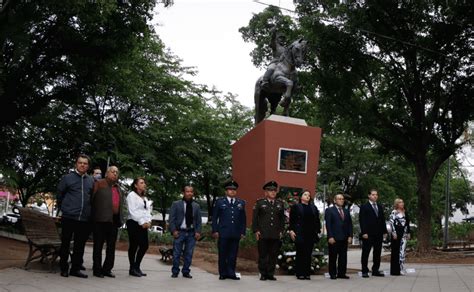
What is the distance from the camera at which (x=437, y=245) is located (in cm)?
2798

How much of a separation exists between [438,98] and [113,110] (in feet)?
45.9

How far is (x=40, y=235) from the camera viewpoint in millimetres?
8586

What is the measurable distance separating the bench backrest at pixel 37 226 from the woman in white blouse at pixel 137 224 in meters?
1.51

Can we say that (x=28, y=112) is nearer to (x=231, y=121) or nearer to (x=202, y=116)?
(x=202, y=116)

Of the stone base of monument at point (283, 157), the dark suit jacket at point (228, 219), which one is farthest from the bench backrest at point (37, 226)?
the stone base of monument at point (283, 157)

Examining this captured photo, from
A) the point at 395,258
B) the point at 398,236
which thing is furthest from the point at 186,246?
the point at 398,236

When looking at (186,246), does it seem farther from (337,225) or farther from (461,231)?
(461,231)

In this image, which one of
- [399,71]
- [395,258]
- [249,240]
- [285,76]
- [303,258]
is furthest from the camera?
[399,71]

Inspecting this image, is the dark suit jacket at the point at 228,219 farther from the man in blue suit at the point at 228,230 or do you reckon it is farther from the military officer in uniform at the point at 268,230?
the military officer in uniform at the point at 268,230

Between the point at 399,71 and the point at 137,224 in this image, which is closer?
the point at 137,224

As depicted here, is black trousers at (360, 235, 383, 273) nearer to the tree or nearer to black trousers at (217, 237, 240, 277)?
black trousers at (217, 237, 240, 277)

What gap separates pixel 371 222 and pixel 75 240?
5767mm

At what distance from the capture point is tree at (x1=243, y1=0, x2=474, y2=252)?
18.4 meters

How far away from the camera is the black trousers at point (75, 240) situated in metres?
7.46
